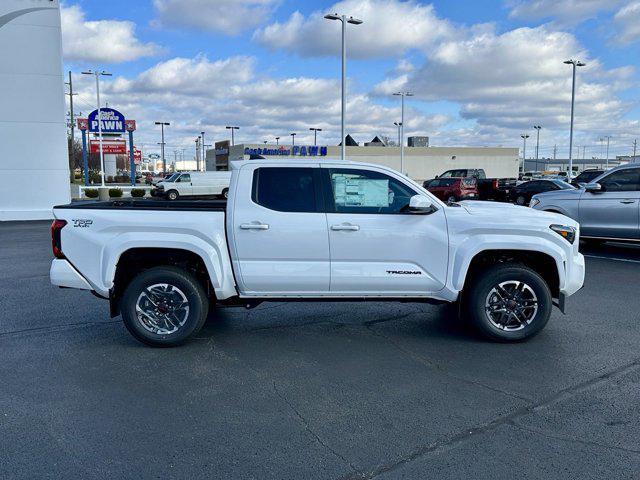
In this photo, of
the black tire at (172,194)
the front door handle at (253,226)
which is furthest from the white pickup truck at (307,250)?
Result: the black tire at (172,194)

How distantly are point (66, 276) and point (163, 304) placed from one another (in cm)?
96

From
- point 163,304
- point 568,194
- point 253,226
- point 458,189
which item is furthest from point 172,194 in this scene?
point 253,226

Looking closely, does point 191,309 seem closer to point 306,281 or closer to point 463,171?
point 306,281

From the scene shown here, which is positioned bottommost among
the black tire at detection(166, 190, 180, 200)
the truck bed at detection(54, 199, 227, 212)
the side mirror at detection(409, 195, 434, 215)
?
the black tire at detection(166, 190, 180, 200)

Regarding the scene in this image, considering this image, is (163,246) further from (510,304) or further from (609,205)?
(609,205)

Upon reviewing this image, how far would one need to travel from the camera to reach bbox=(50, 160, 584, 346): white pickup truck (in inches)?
211

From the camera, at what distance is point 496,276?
555 cm

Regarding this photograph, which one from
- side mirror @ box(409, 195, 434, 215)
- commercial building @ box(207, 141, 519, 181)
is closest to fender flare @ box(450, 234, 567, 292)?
side mirror @ box(409, 195, 434, 215)

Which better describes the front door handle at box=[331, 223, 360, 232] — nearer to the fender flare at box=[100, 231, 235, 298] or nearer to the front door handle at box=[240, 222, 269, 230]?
the front door handle at box=[240, 222, 269, 230]

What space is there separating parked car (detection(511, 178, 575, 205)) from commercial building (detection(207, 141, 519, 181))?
43.0 metres

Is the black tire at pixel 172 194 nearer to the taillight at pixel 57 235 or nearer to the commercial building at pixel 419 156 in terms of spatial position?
the taillight at pixel 57 235

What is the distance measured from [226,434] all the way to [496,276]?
10.3 feet

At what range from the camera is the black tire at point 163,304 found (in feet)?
17.7

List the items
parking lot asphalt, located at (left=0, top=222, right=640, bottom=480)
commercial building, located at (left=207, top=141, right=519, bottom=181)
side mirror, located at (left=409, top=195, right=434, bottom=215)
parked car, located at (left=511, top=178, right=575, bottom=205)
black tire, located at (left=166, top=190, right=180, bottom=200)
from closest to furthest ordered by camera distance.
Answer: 1. parking lot asphalt, located at (left=0, top=222, right=640, bottom=480)
2. side mirror, located at (left=409, top=195, right=434, bottom=215)
3. parked car, located at (left=511, top=178, right=575, bottom=205)
4. black tire, located at (left=166, top=190, right=180, bottom=200)
5. commercial building, located at (left=207, top=141, right=519, bottom=181)
